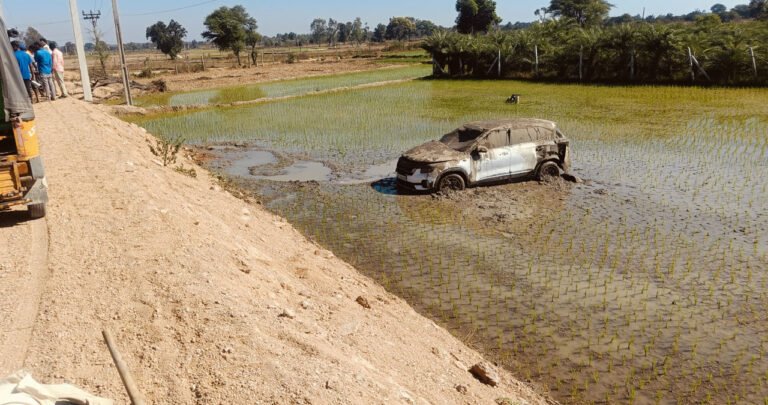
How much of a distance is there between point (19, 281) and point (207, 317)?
Answer: 2658mm

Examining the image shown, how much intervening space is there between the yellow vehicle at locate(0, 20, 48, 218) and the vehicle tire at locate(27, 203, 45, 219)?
0.04ft

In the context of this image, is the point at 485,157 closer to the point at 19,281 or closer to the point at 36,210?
the point at 36,210

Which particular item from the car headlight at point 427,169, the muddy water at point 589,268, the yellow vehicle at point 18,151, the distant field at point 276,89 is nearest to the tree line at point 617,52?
the distant field at point 276,89

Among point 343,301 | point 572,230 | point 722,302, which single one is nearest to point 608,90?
point 572,230

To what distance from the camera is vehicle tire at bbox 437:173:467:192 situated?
13314 millimetres

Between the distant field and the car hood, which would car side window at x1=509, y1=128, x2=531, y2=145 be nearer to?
the car hood

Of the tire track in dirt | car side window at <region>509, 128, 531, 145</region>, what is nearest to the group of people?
the tire track in dirt

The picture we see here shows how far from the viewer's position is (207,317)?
18.3 ft

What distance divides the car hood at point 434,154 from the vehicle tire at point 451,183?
455 mm

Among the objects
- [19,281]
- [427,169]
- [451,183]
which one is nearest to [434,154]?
[427,169]

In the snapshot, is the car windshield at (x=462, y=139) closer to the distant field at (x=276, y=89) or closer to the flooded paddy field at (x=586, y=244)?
the flooded paddy field at (x=586, y=244)

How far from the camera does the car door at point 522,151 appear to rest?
14.0 metres

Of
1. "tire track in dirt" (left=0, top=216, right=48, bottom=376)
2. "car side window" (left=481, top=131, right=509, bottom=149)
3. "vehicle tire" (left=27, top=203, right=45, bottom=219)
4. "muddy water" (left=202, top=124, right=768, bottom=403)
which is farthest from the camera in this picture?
"car side window" (left=481, top=131, right=509, bottom=149)

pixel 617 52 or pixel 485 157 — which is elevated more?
pixel 617 52
